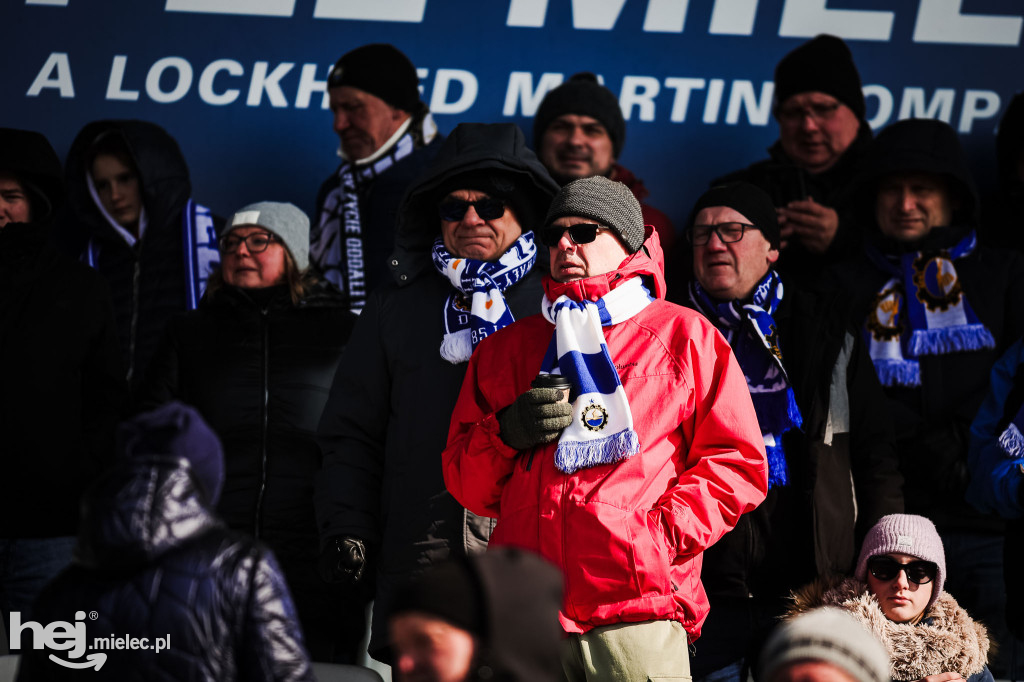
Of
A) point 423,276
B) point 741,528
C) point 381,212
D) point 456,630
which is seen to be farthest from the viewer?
point 381,212

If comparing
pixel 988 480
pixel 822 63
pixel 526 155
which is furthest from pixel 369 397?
pixel 822 63

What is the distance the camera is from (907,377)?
4.68 meters

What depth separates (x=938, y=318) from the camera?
4715 millimetres

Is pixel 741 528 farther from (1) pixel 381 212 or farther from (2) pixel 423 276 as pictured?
(1) pixel 381 212

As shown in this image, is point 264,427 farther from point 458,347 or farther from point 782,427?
point 782,427

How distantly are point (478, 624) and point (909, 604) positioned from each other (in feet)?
6.99

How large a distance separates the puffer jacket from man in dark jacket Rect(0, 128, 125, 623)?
7.46 feet

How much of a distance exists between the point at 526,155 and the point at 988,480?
182 cm

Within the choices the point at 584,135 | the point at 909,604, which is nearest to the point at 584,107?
the point at 584,135

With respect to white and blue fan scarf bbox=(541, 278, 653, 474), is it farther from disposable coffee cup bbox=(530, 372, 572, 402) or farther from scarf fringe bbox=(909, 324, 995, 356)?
scarf fringe bbox=(909, 324, 995, 356)

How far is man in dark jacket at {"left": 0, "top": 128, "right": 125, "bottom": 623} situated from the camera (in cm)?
435

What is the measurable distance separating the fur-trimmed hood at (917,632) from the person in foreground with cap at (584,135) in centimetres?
176

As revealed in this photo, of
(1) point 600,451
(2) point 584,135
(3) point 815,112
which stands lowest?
(1) point 600,451

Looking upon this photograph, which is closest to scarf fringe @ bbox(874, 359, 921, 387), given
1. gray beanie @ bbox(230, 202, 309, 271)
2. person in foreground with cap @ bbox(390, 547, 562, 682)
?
gray beanie @ bbox(230, 202, 309, 271)
